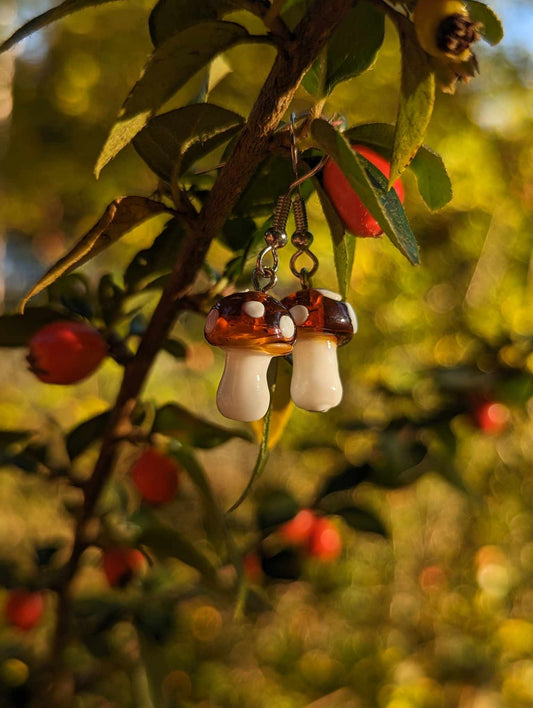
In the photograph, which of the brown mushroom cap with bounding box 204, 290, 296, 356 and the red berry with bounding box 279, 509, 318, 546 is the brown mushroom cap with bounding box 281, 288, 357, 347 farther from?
the red berry with bounding box 279, 509, 318, 546

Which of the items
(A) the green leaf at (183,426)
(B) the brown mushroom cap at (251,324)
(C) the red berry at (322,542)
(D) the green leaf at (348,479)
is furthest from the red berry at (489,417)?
(B) the brown mushroom cap at (251,324)

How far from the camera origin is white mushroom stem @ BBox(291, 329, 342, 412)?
14.4 inches

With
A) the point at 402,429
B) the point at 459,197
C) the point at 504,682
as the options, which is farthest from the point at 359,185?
the point at 459,197

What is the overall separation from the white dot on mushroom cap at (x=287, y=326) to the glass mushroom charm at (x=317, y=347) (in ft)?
0.11

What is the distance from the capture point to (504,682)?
1.44 metres

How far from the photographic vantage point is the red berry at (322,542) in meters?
0.92

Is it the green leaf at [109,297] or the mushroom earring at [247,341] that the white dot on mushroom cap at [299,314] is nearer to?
the mushroom earring at [247,341]

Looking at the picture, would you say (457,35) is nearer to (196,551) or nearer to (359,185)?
(359,185)

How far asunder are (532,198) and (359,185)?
169 centimetres

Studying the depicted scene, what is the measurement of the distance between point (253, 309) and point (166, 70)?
12 cm

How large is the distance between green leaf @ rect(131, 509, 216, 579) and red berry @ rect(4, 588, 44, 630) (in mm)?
299

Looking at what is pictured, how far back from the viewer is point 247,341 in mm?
329

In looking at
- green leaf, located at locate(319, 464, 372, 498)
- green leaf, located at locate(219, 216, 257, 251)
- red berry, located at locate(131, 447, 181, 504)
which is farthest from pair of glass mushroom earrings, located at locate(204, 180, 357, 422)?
green leaf, located at locate(319, 464, 372, 498)

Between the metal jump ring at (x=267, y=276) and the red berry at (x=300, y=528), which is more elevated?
the metal jump ring at (x=267, y=276)
